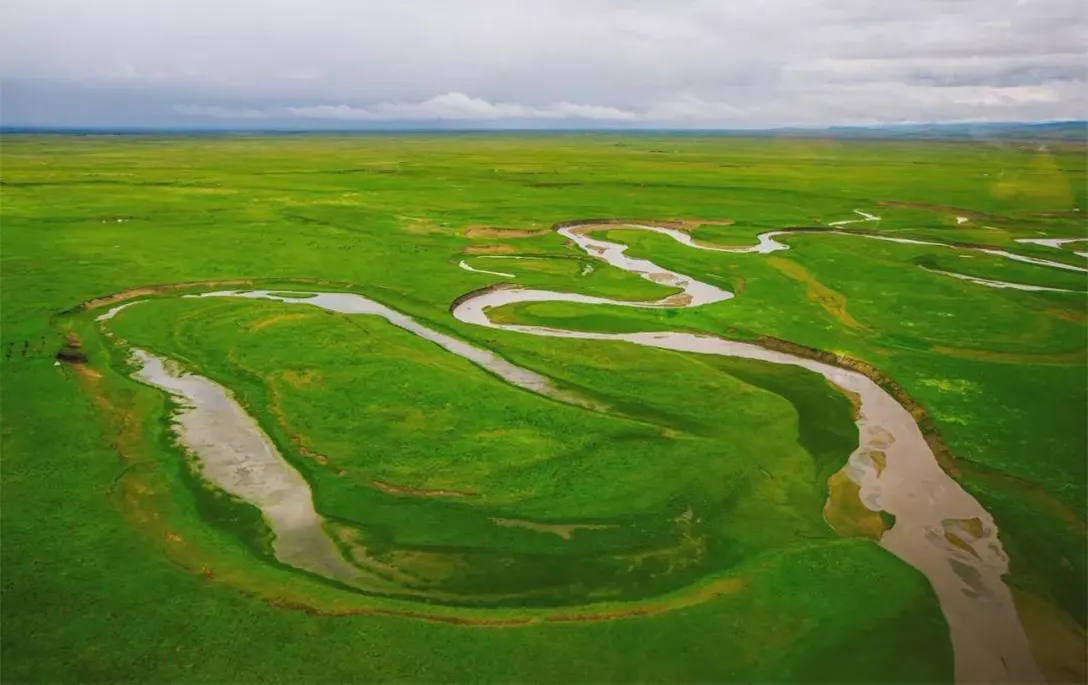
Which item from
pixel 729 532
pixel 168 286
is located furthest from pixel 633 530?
pixel 168 286

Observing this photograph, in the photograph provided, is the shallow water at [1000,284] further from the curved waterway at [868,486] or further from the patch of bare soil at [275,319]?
the patch of bare soil at [275,319]

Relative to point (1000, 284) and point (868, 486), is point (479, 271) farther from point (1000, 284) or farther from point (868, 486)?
point (1000, 284)

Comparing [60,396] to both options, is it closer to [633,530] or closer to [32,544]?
[32,544]

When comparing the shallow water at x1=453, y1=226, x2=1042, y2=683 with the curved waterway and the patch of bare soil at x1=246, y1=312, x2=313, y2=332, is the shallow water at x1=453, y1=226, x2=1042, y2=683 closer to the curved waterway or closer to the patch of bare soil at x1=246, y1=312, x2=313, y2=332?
the curved waterway

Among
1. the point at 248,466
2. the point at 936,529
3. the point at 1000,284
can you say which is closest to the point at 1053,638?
the point at 936,529

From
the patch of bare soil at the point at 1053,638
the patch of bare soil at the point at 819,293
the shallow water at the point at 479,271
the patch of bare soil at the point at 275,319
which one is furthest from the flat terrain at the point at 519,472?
the shallow water at the point at 479,271

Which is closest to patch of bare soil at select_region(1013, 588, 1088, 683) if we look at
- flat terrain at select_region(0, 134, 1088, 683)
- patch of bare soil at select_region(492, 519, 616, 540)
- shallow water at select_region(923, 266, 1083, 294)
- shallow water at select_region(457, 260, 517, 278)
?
flat terrain at select_region(0, 134, 1088, 683)
